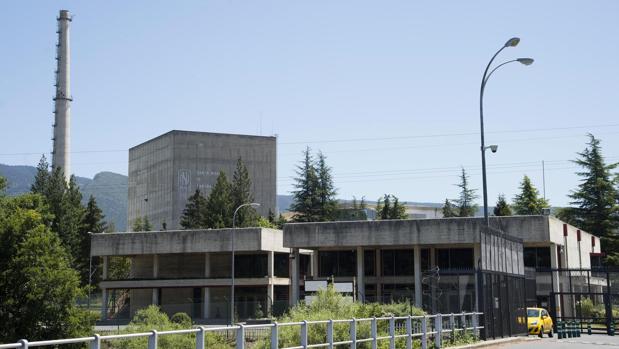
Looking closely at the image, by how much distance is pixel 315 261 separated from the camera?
235ft

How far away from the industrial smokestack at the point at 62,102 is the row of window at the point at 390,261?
5147 centimetres

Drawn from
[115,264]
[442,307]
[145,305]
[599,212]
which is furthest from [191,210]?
[442,307]

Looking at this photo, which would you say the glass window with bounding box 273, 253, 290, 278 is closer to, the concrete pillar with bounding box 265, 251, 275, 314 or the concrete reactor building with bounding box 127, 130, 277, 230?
the concrete pillar with bounding box 265, 251, 275, 314

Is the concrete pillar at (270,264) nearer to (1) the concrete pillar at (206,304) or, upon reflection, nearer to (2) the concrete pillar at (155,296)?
(1) the concrete pillar at (206,304)

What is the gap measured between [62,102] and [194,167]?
1381 inches

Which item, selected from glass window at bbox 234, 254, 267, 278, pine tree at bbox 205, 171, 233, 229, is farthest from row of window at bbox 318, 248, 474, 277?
pine tree at bbox 205, 171, 233, 229

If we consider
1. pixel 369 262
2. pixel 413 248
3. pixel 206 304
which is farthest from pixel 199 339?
pixel 206 304

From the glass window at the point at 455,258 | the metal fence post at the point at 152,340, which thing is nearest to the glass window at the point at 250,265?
the glass window at the point at 455,258

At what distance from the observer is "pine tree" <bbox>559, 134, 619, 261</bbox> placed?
94000 millimetres

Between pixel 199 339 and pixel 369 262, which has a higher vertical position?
pixel 369 262

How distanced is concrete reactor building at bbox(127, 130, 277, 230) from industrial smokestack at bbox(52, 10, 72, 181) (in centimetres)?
3091

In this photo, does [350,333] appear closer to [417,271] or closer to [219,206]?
[417,271]

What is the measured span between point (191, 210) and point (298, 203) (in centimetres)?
1479

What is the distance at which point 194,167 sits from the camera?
5507 inches
